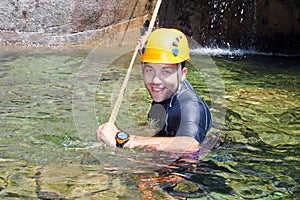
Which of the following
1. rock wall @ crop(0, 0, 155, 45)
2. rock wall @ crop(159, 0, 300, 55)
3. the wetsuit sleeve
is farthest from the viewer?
rock wall @ crop(159, 0, 300, 55)

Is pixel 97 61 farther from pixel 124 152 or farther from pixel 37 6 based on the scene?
pixel 124 152

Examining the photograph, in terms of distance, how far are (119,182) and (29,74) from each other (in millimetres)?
4698

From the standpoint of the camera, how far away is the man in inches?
156

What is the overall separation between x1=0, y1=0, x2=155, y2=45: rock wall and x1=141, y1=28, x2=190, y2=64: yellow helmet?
24.8ft

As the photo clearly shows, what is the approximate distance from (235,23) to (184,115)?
8955 millimetres

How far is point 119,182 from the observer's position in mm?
3779

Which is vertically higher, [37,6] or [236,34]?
[37,6]

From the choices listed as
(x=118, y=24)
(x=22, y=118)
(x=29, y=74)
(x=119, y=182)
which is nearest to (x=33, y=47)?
(x=118, y=24)

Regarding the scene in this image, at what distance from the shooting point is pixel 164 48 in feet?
13.4

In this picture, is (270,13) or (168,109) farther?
(270,13)

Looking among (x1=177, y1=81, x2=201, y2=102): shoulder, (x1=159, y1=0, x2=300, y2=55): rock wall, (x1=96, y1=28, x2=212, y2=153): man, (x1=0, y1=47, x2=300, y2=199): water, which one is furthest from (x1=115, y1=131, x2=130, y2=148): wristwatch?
(x1=159, y1=0, x2=300, y2=55): rock wall

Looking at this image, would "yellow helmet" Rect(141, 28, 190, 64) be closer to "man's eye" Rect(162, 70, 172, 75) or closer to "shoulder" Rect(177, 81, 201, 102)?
"man's eye" Rect(162, 70, 172, 75)

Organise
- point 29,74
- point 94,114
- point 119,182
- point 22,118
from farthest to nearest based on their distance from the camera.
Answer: point 29,74 → point 94,114 → point 22,118 → point 119,182

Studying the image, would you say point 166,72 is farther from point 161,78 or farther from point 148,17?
point 148,17
